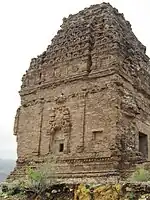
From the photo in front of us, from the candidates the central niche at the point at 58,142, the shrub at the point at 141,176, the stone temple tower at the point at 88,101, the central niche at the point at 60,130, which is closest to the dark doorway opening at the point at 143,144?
the stone temple tower at the point at 88,101

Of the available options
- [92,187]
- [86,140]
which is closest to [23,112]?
[86,140]

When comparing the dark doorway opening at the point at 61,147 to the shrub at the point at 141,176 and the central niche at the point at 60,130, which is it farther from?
the shrub at the point at 141,176

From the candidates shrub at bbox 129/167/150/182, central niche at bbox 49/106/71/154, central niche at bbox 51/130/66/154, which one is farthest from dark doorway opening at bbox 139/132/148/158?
shrub at bbox 129/167/150/182

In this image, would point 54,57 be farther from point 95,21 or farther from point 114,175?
point 114,175

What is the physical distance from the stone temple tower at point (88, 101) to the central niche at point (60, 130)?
0.04m

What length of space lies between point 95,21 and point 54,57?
104 inches

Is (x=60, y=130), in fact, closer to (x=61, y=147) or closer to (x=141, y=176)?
(x=61, y=147)

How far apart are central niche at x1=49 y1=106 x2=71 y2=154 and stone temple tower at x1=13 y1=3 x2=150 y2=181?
4 cm

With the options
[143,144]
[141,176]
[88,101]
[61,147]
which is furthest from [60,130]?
[141,176]

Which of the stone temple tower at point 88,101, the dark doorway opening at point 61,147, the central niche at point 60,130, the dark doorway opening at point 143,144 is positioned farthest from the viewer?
the dark doorway opening at point 143,144

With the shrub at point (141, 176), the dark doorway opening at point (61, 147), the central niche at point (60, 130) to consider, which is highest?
the central niche at point (60, 130)

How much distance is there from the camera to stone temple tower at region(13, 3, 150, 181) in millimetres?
14672

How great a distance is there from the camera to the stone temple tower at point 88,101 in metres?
14.7

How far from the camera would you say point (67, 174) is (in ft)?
48.6
